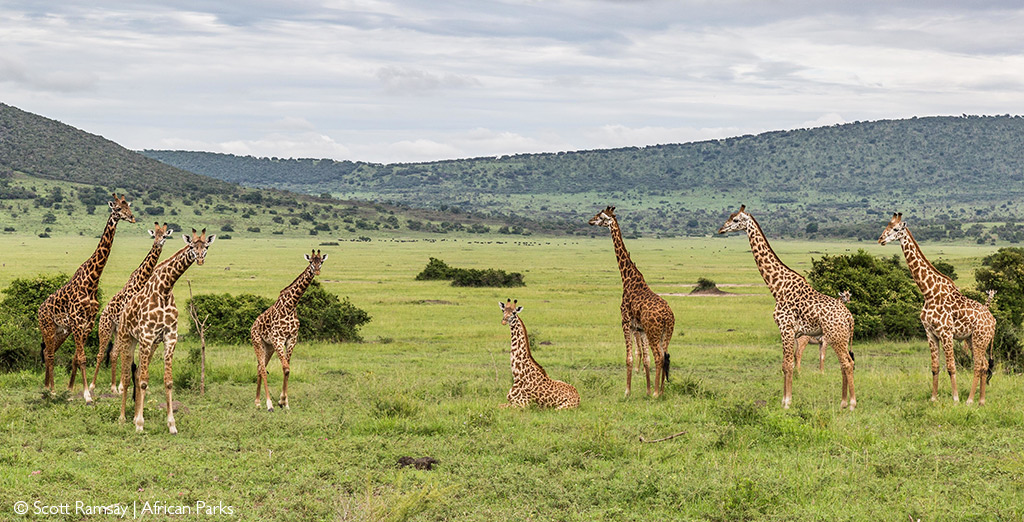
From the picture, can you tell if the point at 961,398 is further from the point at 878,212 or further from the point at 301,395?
the point at 878,212

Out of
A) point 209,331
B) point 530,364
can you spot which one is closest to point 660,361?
point 530,364

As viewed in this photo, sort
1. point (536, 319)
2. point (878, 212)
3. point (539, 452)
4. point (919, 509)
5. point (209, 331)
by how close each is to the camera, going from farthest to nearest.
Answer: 1. point (878, 212)
2. point (536, 319)
3. point (209, 331)
4. point (539, 452)
5. point (919, 509)

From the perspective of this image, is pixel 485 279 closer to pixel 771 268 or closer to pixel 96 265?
pixel 771 268

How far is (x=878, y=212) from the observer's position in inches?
7717

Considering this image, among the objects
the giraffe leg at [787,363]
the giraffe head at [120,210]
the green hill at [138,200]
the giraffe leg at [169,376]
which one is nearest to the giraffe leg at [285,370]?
the giraffe leg at [169,376]

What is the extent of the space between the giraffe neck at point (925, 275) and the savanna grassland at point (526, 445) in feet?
5.97

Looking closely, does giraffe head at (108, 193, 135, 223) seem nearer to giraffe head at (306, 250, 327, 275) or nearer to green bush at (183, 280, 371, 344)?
giraffe head at (306, 250, 327, 275)

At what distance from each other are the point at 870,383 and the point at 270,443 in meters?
11.2

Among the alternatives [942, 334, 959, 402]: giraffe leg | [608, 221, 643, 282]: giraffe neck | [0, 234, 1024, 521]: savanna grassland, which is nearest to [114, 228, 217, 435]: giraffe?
[0, 234, 1024, 521]: savanna grassland

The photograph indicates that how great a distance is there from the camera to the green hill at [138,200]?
107875 millimetres

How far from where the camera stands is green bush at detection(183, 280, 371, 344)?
25375mm

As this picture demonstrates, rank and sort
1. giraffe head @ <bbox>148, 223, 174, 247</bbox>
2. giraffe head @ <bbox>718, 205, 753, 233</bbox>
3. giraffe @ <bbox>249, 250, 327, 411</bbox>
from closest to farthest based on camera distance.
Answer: giraffe head @ <bbox>148, 223, 174, 247</bbox>, giraffe @ <bbox>249, 250, 327, 411</bbox>, giraffe head @ <bbox>718, 205, 753, 233</bbox>

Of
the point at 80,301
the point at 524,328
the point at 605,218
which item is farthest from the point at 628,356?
the point at 80,301

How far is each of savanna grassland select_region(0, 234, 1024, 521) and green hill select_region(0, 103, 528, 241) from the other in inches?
3512
